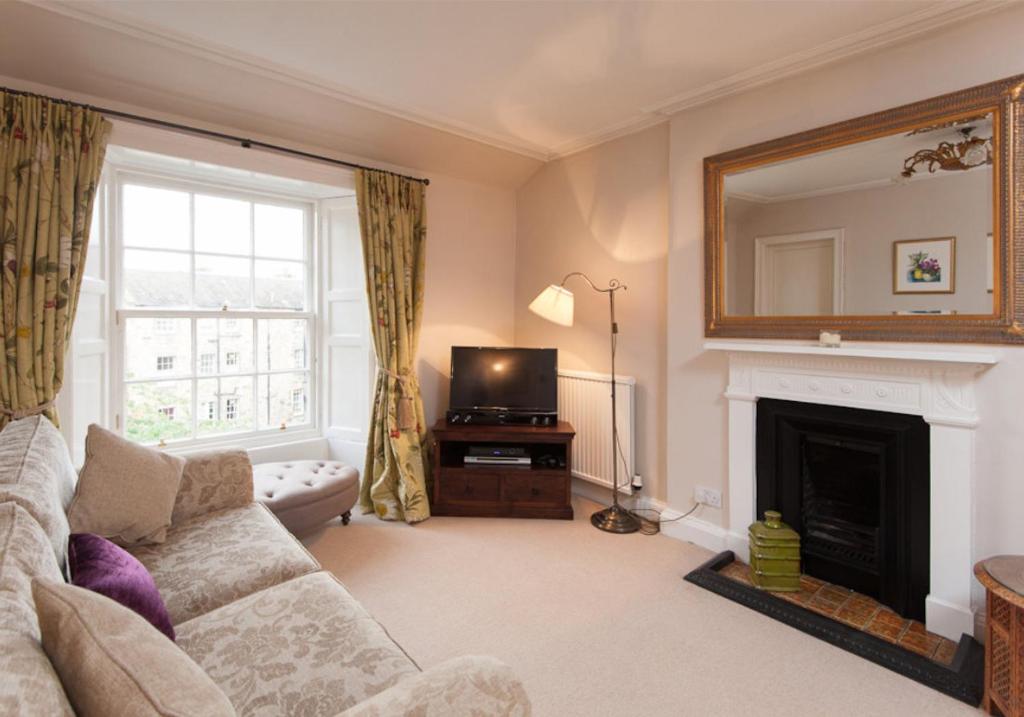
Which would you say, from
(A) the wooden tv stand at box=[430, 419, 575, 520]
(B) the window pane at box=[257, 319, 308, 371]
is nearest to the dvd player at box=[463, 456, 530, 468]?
(A) the wooden tv stand at box=[430, 419, 575, 520]

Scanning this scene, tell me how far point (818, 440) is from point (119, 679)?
2798 millimetres

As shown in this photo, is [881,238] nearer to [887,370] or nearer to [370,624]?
Answer: [887,370]

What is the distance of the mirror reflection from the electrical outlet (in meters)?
1.00

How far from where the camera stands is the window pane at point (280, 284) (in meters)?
3.71

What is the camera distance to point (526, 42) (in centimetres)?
251

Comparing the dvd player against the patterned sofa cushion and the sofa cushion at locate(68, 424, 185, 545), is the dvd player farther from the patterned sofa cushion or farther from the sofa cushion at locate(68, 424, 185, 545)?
the patterned sofa cushion

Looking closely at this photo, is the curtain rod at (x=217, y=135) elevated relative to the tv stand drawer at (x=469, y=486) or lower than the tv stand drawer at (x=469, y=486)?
elevated

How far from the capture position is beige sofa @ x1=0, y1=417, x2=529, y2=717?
94 centimetres

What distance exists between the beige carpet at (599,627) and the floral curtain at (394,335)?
1.09 ft

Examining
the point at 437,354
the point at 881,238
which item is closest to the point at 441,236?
the point at 437,354

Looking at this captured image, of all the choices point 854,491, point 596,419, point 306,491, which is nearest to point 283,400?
point 306,491

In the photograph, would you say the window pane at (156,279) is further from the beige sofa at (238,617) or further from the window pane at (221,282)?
the beige sofa at (238,617)

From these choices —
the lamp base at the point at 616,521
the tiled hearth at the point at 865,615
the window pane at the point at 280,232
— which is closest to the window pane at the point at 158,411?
the window pane at the point at 280,232

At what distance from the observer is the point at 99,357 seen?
118 inches
